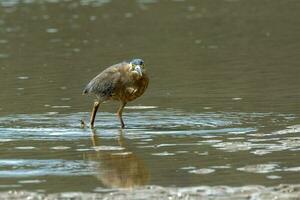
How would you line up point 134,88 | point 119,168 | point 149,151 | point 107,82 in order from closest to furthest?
point 119,168 < point 149,151 < point 134,88 < point 107,82

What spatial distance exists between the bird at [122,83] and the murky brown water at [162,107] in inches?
16.1

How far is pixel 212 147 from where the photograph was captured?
11.4m

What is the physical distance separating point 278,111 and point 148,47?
894 cm

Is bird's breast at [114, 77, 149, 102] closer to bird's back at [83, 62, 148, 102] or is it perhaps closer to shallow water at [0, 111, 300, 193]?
bird's back at [83, 62, 148, 102]

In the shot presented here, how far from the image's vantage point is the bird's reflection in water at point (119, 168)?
975cm

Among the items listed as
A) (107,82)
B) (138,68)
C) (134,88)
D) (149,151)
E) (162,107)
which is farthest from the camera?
(162,107)

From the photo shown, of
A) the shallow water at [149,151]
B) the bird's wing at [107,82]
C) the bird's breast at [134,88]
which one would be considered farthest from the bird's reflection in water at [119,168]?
the bird's wing at [107,82]

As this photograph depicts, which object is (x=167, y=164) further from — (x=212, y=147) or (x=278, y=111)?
(x=278, y=111)

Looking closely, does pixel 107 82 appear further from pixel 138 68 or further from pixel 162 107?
pixel 162 107

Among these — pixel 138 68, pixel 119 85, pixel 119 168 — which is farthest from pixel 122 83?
pixel 119 168

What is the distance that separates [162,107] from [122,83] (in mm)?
1704

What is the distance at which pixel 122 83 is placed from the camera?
43.2 ft

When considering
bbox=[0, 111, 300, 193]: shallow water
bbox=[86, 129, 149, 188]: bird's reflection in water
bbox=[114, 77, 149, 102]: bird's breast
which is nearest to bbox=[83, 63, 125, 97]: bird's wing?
bbox=[114, 77, 149, 102]: bird's breast

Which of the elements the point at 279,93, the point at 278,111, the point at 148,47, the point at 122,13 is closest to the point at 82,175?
the point at 278,111
